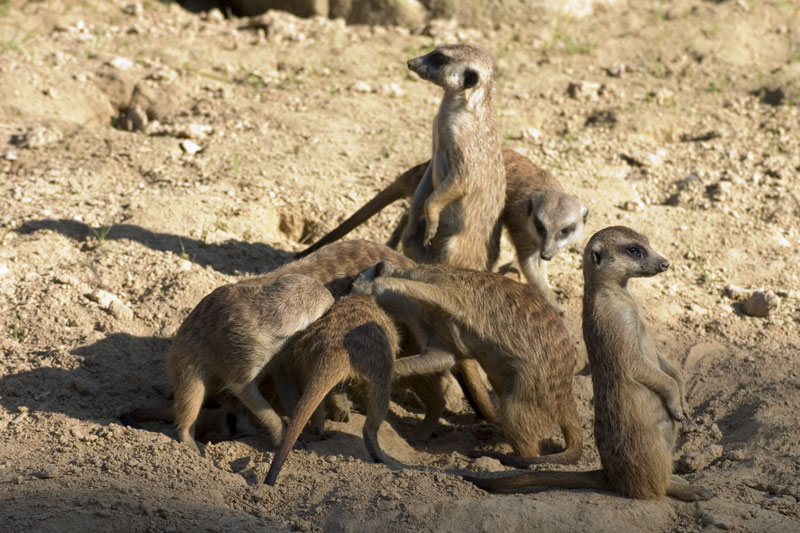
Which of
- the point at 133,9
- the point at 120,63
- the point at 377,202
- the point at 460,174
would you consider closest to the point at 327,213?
the point at 377,202

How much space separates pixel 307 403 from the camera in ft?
11.9

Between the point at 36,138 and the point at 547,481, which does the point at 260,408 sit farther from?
the point at 36,138

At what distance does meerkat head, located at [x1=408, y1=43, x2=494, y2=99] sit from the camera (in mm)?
4832

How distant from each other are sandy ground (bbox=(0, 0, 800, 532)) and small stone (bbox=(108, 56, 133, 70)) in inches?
1.4

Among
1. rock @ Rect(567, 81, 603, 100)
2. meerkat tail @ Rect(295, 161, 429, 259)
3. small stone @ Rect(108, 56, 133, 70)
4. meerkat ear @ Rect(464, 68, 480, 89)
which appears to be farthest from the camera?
rock @ Rect(567, 81, 603, 100)

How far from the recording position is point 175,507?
3232 millimetres

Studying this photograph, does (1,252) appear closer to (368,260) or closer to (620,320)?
(368,260)

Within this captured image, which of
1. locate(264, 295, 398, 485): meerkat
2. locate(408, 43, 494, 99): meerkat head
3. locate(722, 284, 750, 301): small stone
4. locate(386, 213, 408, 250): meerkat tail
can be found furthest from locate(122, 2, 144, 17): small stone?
locate(722, 284, 750, 301): small stone

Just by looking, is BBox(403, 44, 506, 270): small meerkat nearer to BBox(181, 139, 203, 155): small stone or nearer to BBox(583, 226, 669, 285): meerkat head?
BBox(583, 226, 669, 285): meerkat head

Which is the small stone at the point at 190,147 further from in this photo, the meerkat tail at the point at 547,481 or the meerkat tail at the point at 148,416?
the meerkat tail at the point at 547,481

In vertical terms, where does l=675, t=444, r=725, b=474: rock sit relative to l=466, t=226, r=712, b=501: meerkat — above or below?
below

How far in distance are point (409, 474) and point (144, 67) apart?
454 centimetres

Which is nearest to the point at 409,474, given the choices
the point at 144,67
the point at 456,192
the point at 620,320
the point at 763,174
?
the point at 620,320

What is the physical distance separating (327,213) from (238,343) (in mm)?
1953
